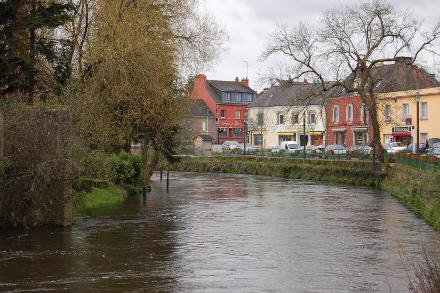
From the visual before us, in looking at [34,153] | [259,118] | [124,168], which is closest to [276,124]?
[259,118]

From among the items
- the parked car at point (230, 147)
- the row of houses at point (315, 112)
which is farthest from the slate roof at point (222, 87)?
the parked car at point (230, 147)

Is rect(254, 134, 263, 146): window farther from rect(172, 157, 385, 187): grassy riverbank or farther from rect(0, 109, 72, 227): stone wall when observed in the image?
rect(0, 109, 72, 227): stone wall

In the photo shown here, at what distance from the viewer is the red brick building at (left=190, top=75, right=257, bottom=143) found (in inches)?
3750

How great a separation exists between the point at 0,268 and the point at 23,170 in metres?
5.12

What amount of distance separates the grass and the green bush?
746mm

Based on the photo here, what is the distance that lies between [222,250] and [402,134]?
47245 mm

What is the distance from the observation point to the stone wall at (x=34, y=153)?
60.1 ft

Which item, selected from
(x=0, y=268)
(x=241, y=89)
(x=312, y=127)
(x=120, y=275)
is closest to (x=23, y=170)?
(x=0, y=268)

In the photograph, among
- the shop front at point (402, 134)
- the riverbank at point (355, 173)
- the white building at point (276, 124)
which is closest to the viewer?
the riverbank at point (355, 173)

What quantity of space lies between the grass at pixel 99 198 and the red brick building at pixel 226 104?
65195mm

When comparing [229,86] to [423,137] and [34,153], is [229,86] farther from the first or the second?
[34,153]

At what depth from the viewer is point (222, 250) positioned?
54.2 ft

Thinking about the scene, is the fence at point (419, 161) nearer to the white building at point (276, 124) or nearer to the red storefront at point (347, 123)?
the red storefront at point (347, 123)

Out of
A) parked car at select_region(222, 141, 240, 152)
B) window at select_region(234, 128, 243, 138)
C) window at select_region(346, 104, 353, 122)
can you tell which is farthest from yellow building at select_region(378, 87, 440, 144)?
window at select_region(234, 128, 243, 138)
